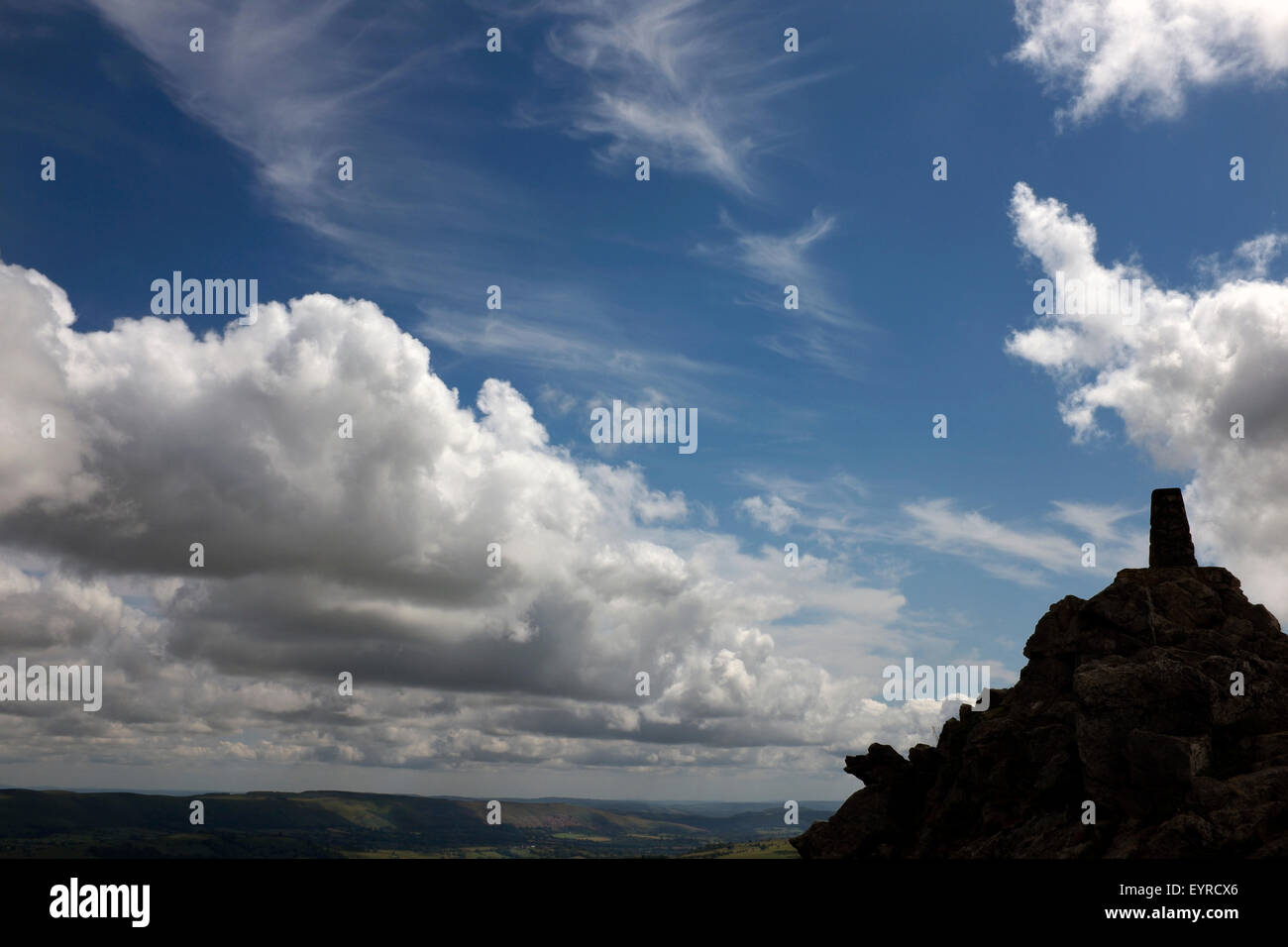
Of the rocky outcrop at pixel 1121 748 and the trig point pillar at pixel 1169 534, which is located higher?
the trig point pillar at pixel 1169 534

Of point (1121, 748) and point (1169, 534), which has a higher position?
point (1169, 534)

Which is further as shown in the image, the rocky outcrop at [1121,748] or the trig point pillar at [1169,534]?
the trig point pillar at [1169,534]

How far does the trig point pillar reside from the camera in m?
106

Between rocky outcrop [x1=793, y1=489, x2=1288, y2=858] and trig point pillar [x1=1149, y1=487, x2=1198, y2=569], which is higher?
trig point pillar [x1=1149, y1=487, x2=1198, y2=569]

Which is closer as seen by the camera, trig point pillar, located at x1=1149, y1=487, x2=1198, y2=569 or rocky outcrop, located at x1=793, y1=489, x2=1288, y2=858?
rocky outcrop, located at x1=793, y1=489, x2=1288, y2=858

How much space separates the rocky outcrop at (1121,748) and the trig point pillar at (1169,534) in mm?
180

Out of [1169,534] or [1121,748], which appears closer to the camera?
[1121,748]

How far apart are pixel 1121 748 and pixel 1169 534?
1343 inches

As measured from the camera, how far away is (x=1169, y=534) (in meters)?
107

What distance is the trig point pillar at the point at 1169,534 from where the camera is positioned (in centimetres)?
10619

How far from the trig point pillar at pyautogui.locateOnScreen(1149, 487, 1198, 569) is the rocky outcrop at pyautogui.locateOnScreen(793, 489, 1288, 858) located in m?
0.18
